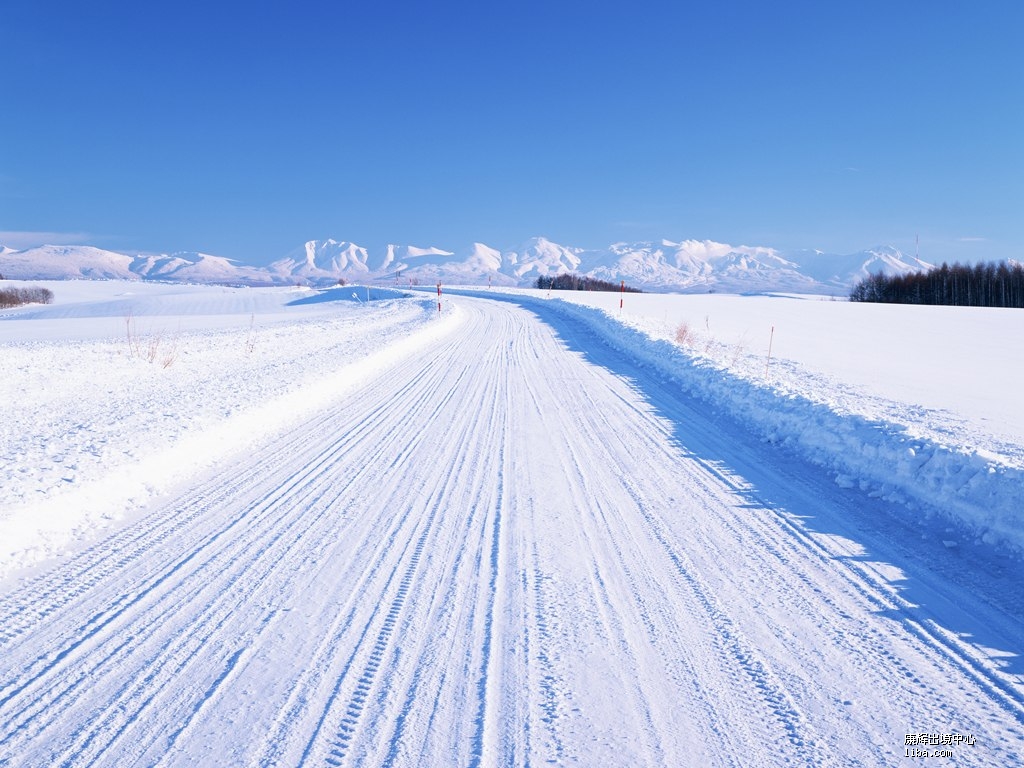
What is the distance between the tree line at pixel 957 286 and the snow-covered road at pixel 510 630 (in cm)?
9471

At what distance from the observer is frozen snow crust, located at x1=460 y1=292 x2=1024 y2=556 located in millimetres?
4645

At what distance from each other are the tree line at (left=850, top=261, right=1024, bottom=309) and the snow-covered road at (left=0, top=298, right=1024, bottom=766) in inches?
3729

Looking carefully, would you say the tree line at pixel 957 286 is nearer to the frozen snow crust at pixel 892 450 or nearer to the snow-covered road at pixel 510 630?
the frozen snow crust at pixel 892 450

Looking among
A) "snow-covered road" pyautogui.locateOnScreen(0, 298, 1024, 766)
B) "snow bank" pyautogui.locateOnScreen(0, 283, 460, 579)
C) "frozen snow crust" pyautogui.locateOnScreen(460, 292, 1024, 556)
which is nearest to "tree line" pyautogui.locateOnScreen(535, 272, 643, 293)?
"snow bank" pyautogui.locateOnScreen(0, 283, 460, 579)

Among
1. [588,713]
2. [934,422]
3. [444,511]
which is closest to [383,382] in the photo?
[444,511]

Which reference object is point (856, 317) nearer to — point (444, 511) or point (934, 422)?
point (934, 422)

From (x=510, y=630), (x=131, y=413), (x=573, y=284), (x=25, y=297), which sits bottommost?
(x=510, y=630)

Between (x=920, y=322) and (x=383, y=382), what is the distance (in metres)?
35.6

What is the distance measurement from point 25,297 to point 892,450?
10617 centimetres

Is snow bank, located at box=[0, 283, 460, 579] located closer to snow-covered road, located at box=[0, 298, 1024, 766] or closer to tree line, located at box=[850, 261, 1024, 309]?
snow-covered road, located at box=[0, 298, 1024, 766]

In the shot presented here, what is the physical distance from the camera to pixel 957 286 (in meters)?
85.4

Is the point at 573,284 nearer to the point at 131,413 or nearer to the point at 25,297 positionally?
the point at 25,297

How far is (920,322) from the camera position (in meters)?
35.6

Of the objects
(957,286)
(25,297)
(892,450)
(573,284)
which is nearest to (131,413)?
(892,450)
